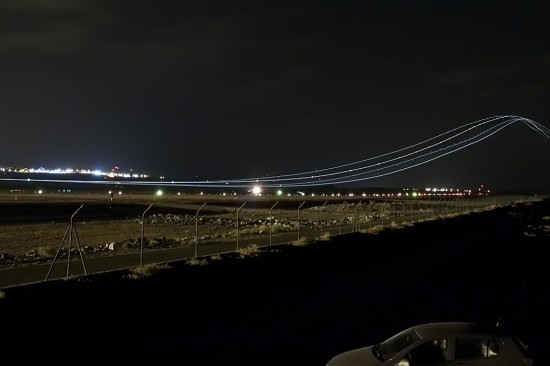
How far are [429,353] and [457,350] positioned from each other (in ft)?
1.27

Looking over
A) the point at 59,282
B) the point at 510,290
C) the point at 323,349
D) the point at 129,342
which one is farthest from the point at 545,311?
the point at 59,282

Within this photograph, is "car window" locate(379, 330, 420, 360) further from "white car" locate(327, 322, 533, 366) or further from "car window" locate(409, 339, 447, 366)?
"car window" locate(409, 339, 447, 366)

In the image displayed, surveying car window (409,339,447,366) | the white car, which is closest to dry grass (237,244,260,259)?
the white car

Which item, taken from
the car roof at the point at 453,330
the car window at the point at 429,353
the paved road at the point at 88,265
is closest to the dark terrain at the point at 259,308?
the paved road at the point at 88,265

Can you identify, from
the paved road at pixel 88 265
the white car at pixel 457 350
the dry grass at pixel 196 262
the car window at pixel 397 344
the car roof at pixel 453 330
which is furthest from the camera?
the dry grass at pixel 196 262

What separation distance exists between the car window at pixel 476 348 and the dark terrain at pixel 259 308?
3.63 meters

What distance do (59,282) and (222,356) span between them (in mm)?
6128

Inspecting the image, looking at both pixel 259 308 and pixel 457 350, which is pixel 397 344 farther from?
pixel 259 308

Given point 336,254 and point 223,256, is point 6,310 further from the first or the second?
point 336,254

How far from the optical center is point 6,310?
14.4 metres

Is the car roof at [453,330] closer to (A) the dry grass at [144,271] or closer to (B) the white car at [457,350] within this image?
(B) the white car at [457,350]

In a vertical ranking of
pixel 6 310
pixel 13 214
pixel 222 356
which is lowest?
pixel 222 356

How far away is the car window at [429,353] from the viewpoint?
9.11m

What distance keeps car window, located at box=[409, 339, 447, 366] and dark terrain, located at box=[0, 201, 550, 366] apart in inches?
130
